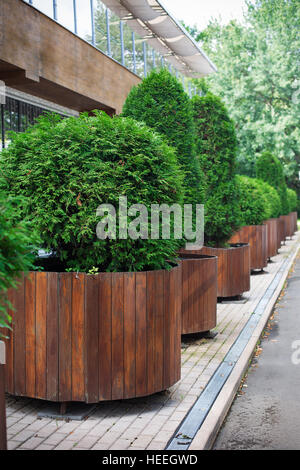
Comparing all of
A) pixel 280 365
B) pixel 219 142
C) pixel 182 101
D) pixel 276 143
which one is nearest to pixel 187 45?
pixel 276 143

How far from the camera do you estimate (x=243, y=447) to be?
4543 mm

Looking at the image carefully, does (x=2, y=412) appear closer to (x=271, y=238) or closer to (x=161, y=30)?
(x=271, y=238)

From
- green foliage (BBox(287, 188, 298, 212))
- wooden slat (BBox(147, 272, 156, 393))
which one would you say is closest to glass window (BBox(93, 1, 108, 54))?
wooden slat (BBox(147, 272, 156, 393))

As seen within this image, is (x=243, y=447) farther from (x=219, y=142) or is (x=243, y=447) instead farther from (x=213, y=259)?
(x=219, y=142)

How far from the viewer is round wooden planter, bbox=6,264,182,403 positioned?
4855 millimetres

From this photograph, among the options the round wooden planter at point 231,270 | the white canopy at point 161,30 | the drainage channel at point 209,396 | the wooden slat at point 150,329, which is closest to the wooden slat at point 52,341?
the wooden slat at point 150,329

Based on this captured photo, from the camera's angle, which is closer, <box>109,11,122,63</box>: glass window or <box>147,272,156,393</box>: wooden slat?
<box>147,272,156,393</box>: wooden slat

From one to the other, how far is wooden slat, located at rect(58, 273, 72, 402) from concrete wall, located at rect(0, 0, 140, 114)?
27.8 feet

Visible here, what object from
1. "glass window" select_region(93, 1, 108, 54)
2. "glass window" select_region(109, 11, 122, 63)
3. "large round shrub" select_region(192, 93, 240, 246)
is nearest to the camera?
"large round shrub" select_region(192, 93, 240, 246)

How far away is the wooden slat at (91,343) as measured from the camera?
4844 mm

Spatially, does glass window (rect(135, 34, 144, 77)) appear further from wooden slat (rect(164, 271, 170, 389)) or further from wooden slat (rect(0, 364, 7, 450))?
wooden slat (rect(0, 364, 7, 450))
